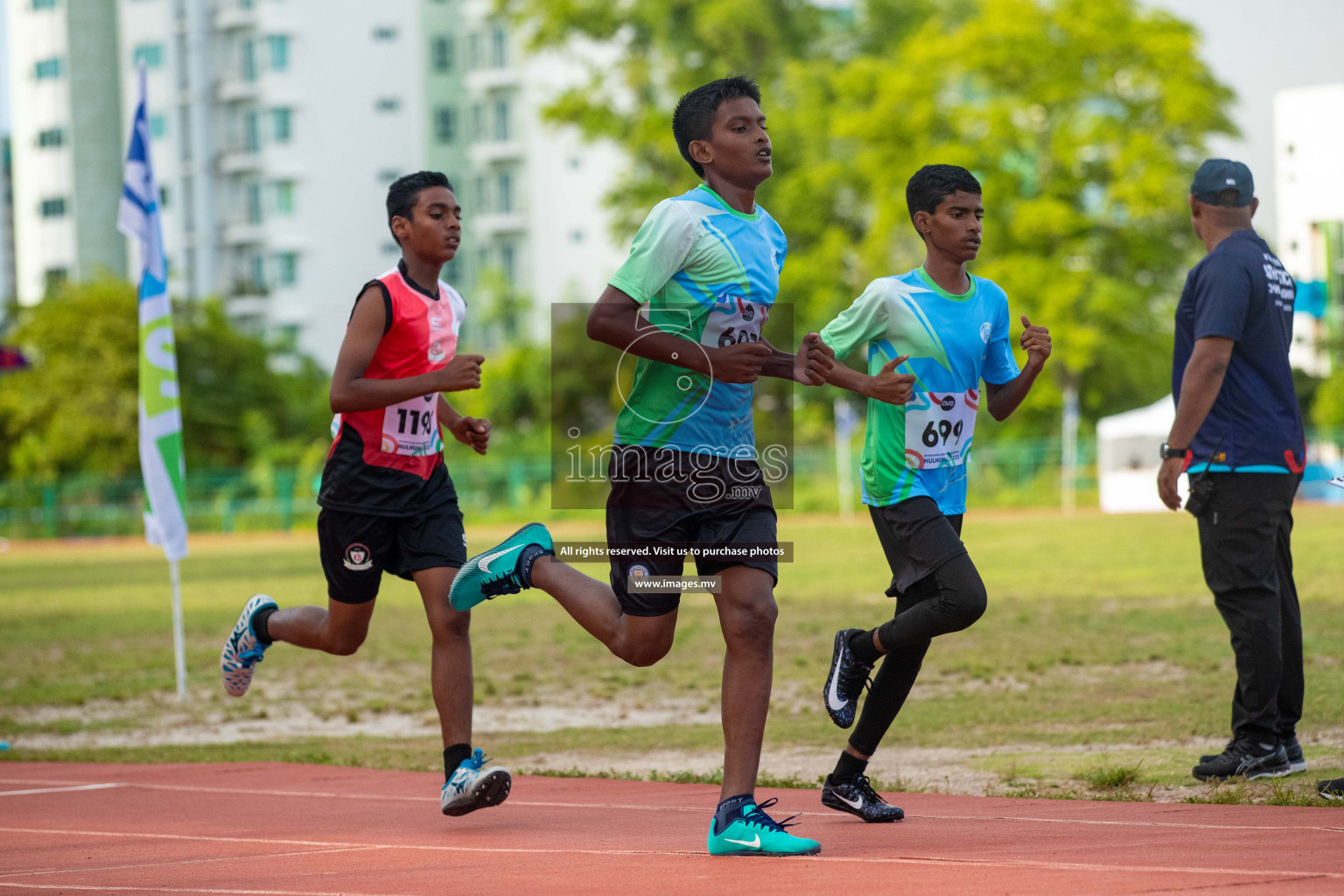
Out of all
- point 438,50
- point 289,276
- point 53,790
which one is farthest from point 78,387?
point 53,790

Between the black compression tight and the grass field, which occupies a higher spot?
the black compression tight

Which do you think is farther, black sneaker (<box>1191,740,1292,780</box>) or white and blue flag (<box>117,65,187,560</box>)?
white and blue flag (<box>117,65,187,560</box>)

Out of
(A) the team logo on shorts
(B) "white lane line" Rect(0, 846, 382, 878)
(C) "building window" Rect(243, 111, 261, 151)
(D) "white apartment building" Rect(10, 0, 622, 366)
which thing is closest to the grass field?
(A) the team logo on shorts

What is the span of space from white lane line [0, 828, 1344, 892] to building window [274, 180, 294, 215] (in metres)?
67.1

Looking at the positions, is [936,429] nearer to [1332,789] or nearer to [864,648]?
[864,648]

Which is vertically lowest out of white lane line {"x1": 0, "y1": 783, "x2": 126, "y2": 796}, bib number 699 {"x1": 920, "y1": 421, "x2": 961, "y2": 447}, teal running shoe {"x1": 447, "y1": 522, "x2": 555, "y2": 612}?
white lane line {"x1": 0, "y1": 783, "x2": 126, "y2": 796}

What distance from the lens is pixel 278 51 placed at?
230 ft

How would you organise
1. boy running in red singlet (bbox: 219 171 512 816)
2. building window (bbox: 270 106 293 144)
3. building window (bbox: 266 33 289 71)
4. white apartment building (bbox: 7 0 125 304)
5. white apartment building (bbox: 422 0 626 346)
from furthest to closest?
white apartment building (bbox: 7 0 125 304) < building window (bbox: 270 106 293 144) < building window (bbox: 266 33 289 71) < white apartment building (bbox: 422 0 626 346) < boy running in red singlet (bbox: 219 171 512 816)

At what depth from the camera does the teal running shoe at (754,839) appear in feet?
15.0

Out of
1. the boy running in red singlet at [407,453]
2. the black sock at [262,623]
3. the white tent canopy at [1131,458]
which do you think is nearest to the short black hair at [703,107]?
the boy running in red singlet at [407,453]

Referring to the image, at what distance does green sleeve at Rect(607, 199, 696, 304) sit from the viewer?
4738mm

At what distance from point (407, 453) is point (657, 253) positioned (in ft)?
5.96

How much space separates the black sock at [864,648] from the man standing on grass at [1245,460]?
1.36m

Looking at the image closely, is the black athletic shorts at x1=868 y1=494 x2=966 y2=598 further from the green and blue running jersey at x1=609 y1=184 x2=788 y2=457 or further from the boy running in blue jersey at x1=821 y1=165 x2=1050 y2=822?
the green and blue running jersey at x1=609 y1=184 x2=788 y2=457
